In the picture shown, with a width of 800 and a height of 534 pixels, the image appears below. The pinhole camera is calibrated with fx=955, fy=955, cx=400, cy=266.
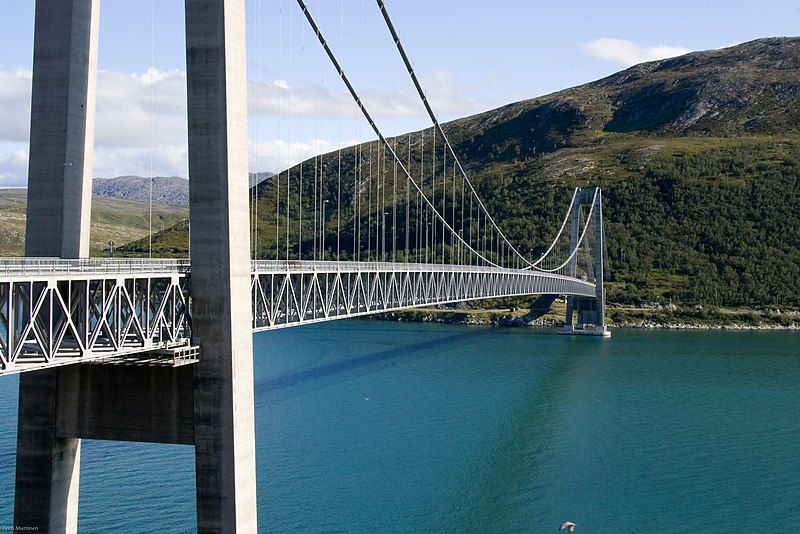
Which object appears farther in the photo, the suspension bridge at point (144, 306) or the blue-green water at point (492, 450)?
the blue-green water at point (492, 450)

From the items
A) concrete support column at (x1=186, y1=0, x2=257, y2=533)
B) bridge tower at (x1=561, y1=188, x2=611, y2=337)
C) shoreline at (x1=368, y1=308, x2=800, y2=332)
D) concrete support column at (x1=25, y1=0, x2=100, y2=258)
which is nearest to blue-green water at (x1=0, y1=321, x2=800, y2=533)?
concrete support column at (x1=186, y1=0, x2=257, y2=533)

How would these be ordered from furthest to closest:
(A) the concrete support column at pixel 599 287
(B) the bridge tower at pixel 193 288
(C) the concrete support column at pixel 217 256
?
(A) the concrete support column at pixel 599 287 → (B) the bridge tower at pixel 193 288 → (C) the concrete support column at pixel 217 256

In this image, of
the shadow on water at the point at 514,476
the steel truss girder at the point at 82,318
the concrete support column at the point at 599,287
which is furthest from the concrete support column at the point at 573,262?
the steel truss girder at the point at 82,318

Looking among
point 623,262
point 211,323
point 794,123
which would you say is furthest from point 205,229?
point 794,123

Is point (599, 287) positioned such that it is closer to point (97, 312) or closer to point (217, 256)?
point (217, 256)

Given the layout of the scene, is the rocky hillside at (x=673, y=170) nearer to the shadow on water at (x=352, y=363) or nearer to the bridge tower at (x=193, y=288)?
the shadow on water at (x=352, y=363)
